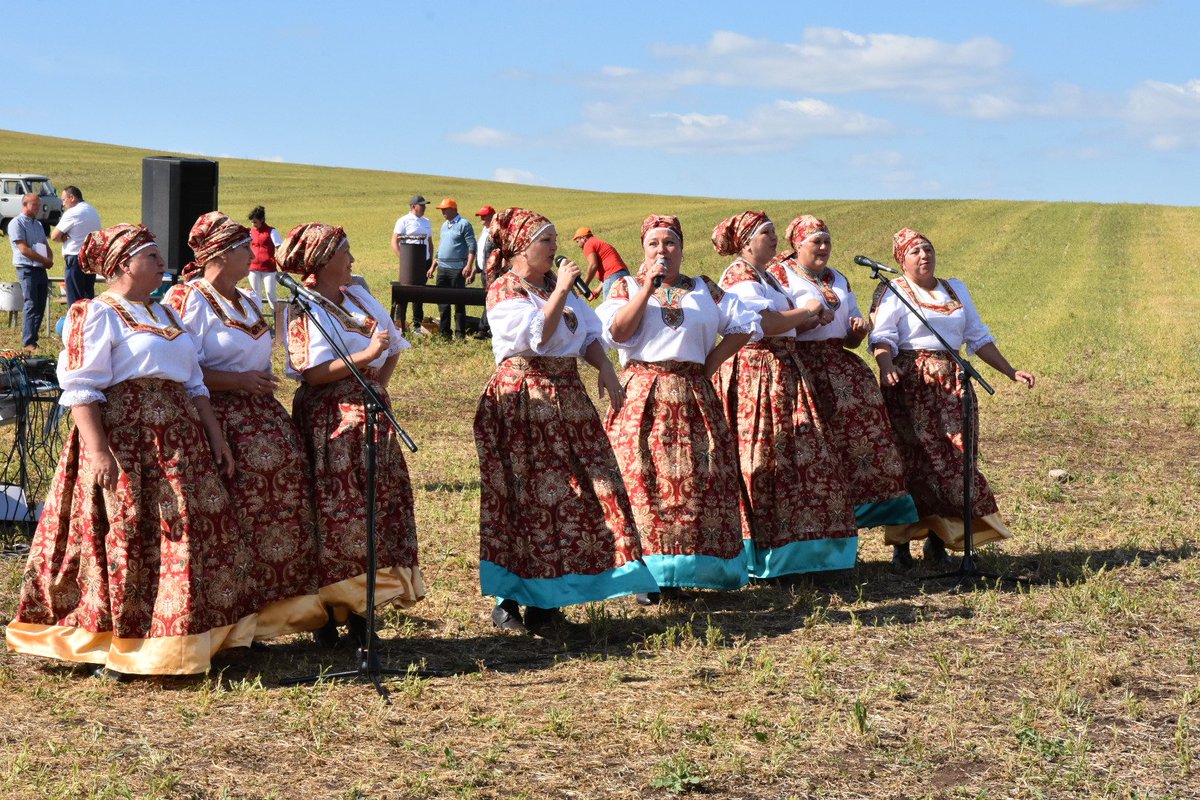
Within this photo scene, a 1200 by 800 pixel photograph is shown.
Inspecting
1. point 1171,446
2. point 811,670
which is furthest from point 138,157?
point 811,670

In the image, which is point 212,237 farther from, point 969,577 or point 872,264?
point 969,577

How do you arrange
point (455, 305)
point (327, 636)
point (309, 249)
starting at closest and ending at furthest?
point (309, 249)
point (327, 636)
point (455, 305)

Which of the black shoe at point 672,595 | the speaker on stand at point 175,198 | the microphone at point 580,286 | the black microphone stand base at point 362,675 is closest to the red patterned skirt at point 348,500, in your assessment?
the black microphone stand base at point 362,675

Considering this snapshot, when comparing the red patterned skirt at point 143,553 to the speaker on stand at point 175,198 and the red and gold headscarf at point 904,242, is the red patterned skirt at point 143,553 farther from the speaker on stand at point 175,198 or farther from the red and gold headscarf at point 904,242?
the speaker on stand at point 175,198

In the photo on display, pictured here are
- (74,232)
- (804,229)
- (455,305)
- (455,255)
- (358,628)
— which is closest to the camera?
(358,628)

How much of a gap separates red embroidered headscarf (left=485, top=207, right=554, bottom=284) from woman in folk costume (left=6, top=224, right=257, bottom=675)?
1.47 meters

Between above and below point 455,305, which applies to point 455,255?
above

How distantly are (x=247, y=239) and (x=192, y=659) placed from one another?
66.5 inches

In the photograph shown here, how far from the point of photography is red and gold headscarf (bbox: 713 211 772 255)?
7.29 metres

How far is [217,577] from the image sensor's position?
A: 218 inches

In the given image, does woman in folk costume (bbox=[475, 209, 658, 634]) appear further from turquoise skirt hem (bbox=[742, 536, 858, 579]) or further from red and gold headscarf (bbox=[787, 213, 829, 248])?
red and gold headscarf (bbox=[787, 213, 829, 248])

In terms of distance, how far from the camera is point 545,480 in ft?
20.3

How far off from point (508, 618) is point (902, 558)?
247 centimetres

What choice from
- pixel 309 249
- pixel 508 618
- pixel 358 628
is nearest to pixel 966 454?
pixel 508 618
